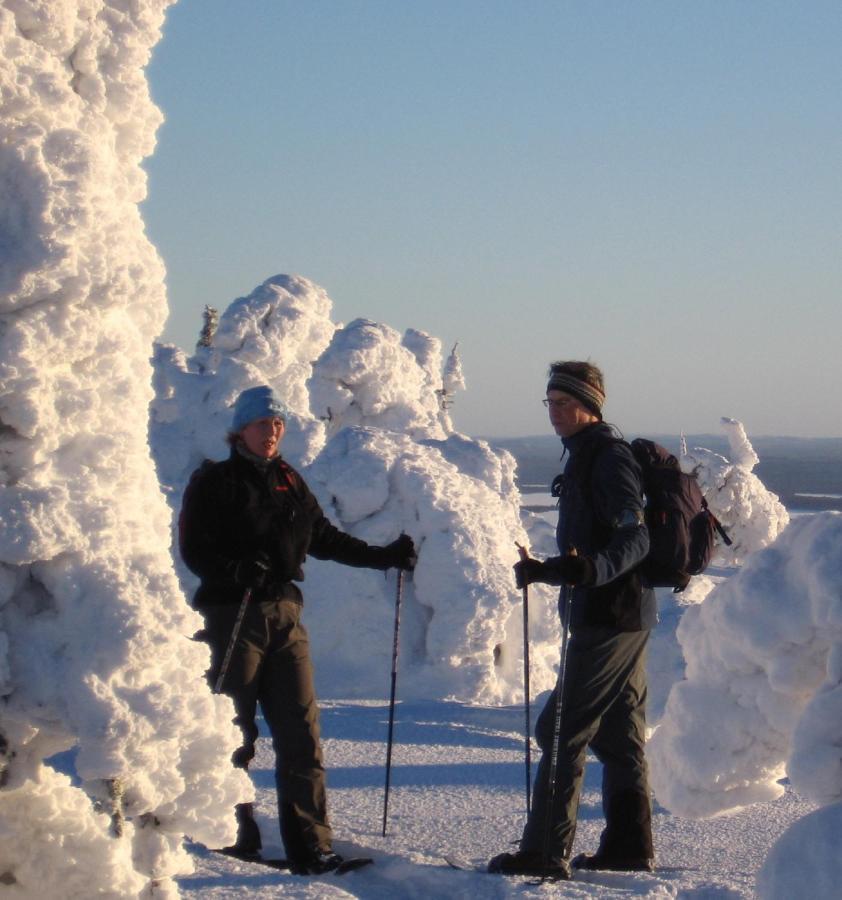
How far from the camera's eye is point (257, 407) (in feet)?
15.1

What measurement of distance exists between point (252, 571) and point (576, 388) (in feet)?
4.66

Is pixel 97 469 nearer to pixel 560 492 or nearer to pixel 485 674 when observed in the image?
pixel 560 492

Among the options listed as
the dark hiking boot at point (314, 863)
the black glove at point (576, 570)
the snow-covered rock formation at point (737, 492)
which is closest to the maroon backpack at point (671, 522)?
the black glove at point (576, 570)

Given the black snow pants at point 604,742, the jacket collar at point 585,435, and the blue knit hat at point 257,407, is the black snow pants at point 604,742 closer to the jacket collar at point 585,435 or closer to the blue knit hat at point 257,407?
the jacket collar at point 585,435

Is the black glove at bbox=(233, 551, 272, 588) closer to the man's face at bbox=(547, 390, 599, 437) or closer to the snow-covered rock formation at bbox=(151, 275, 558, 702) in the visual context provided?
the man's face at bbox=(547, 390, 599, 437)

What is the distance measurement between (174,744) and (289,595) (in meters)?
1.61

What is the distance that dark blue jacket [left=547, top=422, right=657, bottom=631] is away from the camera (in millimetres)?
4371

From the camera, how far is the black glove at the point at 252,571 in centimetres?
453

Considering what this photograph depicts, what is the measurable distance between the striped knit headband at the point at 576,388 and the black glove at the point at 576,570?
0.74 m

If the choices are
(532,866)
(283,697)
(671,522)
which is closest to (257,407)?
(283,697)

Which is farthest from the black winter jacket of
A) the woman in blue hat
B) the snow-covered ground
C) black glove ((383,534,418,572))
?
the snow-covered ground

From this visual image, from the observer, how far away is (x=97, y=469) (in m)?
3.37

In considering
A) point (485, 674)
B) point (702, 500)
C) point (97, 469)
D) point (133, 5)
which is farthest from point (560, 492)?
point (485, 674)

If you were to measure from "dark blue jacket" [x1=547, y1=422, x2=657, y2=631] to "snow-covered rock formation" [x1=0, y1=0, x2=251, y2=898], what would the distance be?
5.54 feet
